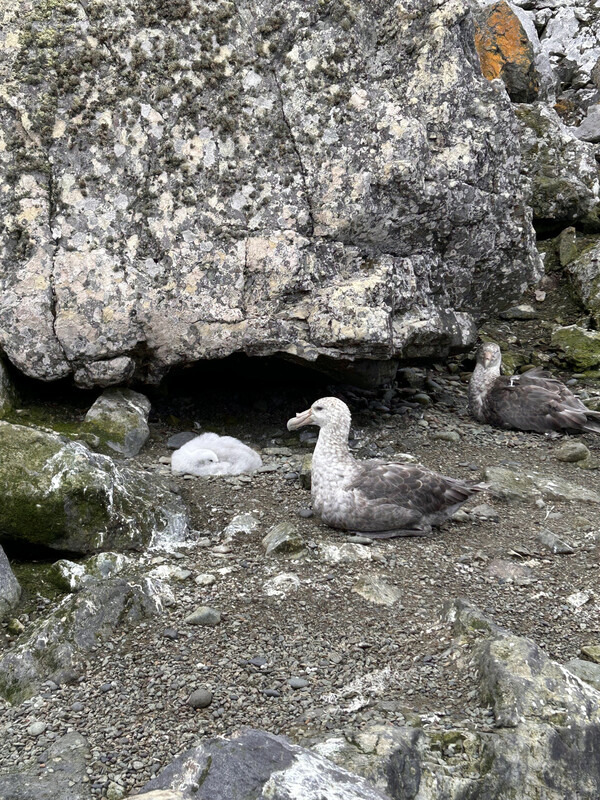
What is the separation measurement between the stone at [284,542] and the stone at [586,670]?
5.66ft

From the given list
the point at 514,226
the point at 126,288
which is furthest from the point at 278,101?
the point at 514,226

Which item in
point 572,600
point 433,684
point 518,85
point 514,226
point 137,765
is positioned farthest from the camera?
point 518,85

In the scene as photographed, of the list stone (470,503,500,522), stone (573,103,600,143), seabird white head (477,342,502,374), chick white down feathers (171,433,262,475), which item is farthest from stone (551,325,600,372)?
stone (573,103,600,143)

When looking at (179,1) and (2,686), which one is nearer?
(2,686)

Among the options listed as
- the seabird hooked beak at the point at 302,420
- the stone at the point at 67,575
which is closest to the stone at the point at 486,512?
the seabird hooked beak at the point at 302,420

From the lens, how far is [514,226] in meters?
7.34

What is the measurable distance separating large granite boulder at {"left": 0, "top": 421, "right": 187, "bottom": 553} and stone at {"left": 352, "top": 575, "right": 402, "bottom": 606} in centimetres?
130

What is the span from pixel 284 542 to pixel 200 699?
1521 millimetres

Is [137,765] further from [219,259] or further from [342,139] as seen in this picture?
[342,139]

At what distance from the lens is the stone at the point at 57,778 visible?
2.98 metres

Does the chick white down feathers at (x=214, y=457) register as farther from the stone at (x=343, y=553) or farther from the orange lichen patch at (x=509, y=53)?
the orange lichen patch at (x=509, y=53)

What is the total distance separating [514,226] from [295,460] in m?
3.04

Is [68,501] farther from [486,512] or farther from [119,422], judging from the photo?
[486,512]

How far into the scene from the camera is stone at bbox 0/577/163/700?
375 cm
